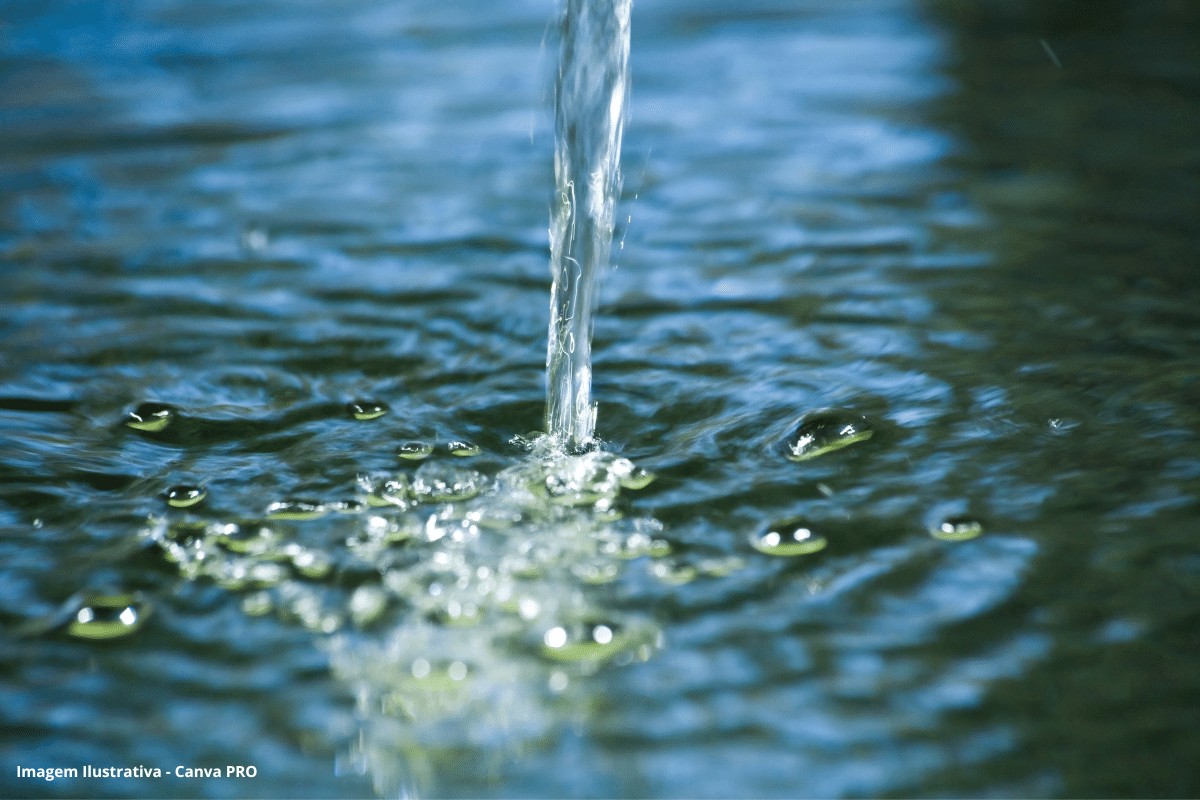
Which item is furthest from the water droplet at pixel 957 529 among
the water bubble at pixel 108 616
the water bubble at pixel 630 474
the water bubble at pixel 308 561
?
the water bubble at pixel 108 616

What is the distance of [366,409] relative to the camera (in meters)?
1.19

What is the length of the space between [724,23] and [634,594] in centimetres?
204

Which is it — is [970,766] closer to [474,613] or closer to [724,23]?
[474,613]

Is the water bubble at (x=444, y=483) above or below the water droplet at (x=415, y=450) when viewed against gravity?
below

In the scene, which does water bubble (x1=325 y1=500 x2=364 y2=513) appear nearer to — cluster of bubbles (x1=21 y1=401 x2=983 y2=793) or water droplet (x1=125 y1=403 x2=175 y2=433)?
cluster of bubbles (x1=21 y1=401 x2=983 y2=793)

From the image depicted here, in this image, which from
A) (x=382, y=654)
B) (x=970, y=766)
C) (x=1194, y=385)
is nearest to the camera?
(x=970, y=766)

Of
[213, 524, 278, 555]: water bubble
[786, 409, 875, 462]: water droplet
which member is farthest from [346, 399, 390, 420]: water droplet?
[786, 409, 875, 462]: water droplet

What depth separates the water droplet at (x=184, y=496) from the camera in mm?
1021

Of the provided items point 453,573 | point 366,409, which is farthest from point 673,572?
point 366,409

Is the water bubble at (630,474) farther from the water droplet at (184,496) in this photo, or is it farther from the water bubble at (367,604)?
the water droplet at (184,496)

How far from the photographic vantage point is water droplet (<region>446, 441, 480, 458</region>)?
1.09m

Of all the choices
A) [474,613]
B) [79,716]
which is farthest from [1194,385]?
[79,716]

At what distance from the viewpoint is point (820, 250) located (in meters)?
1.53

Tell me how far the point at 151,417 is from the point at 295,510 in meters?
0.28
